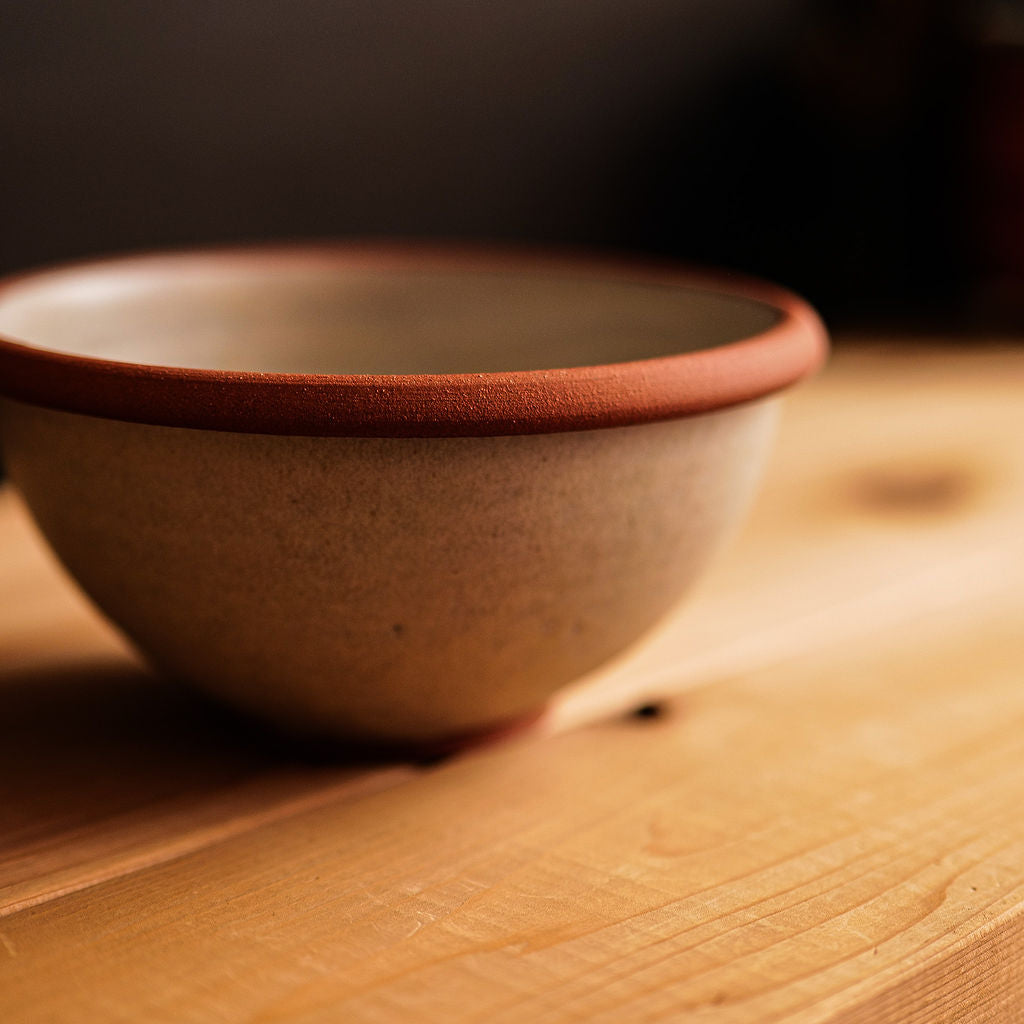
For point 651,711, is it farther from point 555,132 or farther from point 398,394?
point 555,132

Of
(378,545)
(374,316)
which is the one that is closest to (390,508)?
(378,545)

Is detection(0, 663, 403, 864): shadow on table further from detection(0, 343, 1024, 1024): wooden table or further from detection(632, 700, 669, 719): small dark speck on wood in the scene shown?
detection(632, 700, 669, 719): small dark speck on wood

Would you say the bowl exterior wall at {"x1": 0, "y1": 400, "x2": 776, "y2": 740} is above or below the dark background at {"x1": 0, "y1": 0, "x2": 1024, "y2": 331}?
below

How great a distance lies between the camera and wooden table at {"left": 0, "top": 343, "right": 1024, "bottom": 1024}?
398 millimetres

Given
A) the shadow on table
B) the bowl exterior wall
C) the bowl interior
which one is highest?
the bowl interior

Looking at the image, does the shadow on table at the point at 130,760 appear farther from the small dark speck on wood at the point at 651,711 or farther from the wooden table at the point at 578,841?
the small dark speck on wood at the point at 651,711

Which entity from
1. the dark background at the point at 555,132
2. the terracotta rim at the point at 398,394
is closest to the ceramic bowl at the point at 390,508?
the terracotta rim at the point at 398,394

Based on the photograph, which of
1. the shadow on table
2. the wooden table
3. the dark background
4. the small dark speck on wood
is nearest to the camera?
the wooden table

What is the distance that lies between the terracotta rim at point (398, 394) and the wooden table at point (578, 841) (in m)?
0.16

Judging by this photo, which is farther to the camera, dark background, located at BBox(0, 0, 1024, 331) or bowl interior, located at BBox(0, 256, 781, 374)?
dark background, located at BBox(0, 0, 1024, 331)

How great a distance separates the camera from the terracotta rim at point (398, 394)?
419mm

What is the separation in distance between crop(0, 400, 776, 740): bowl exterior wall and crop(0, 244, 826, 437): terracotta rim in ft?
0.03

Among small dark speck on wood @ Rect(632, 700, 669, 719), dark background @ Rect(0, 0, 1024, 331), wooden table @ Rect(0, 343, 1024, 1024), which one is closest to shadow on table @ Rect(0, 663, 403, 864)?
wooden table @ Rect(0, 343, 1024, 1024)

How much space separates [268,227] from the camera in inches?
50.2
